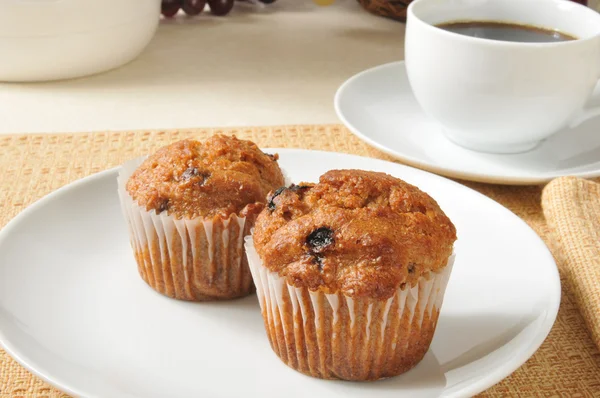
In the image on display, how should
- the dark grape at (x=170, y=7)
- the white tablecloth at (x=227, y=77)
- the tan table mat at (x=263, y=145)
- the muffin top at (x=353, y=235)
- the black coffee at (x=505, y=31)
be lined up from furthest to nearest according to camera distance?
the dark grape at (x=170, y=7) → the white tablecloth at (x=227, y=77) → the black coffee at (x=505, y=31) → the tan table mat at (x=263, y=145) → the muffin top at (x=353, y=235)

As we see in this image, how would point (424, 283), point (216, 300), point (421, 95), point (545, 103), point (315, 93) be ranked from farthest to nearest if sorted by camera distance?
point (315, 93) → point (421, 95) → point (545, 103) → point (216, 300) → point (424, 283)

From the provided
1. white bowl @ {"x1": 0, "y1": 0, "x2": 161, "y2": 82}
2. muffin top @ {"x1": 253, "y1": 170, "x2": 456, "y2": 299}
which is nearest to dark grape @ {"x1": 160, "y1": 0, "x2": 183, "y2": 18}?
white bowl @ {"x1": 0, "y1": 0, "x2": 161, "y2": 82}

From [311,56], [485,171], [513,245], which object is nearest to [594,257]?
[513,245]

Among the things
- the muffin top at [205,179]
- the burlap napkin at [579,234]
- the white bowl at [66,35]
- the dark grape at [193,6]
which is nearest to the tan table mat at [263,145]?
the burlap napkin at [579,234]

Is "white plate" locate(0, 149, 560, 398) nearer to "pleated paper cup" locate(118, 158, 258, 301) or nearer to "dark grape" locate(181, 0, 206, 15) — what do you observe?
"pleated paper cup" locate(118, 158, 258, 301)

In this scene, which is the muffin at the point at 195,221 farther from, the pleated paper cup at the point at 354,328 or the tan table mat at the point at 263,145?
the tan table mat at the point at 263,145

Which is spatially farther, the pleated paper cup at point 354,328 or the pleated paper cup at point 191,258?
the pleated paper cup at point 191,258

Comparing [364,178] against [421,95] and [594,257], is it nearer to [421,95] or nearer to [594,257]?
[594,257]
